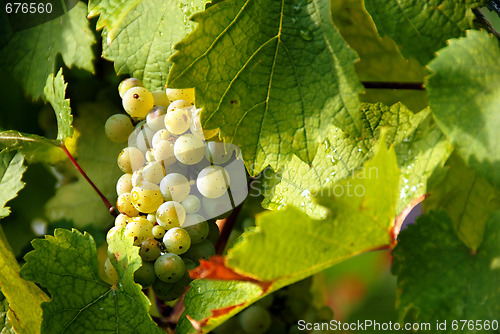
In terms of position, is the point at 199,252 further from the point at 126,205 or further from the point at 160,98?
the point at 160,98

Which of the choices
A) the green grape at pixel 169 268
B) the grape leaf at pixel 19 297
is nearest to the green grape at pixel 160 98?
the green grape at pixel 169 268

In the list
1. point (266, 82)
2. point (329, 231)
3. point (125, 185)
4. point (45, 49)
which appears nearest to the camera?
point (329, 231)

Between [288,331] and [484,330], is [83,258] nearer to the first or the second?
[288,331]

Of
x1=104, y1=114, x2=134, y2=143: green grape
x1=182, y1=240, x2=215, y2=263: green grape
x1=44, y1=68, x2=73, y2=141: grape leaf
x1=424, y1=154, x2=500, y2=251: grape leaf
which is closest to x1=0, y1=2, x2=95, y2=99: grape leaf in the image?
x1=44, y1=68, x2=73, y2=141: grape leaf

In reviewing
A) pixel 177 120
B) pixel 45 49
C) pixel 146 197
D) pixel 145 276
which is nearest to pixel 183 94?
pixel 177 120

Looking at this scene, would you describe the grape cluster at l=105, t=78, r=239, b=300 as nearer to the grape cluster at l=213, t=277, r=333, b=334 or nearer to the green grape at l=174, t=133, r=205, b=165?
the green grape at l=174, t=133, r=205, b=165

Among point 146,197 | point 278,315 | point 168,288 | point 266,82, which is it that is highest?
point 266,82

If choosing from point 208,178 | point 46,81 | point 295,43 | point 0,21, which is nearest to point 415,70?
point 295,43
